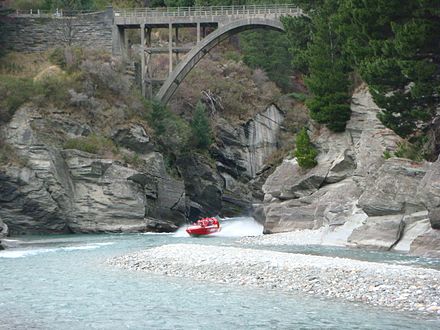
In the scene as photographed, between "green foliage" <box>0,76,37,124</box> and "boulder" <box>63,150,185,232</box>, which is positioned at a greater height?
"green foliage" <box>0,76,37,124</box>

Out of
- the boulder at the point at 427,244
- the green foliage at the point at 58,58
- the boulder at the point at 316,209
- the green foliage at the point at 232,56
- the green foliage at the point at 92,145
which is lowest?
the boulder at the point at 427,244

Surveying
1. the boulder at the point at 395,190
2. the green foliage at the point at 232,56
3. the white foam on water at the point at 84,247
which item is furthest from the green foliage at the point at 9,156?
the green foliage at the point at 232,56

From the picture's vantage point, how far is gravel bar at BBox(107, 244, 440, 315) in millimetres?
20047

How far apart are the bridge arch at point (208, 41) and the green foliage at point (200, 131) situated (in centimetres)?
383

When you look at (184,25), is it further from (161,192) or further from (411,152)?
(411,152)

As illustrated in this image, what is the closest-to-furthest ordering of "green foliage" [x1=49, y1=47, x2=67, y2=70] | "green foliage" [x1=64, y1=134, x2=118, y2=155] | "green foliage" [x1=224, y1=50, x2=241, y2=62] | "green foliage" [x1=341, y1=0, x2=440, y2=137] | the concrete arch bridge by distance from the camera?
"green foliage" [x1=341, y1=0, x2=440, y2=137] < "green foliage" [x1=64, y1=134, x2=118, y2=155] < the concrete arch bridge < "green foliage" [x1=49, y1=47, x2=67, y2=70] < "green foliage" [x1=224, y1=50, x2=241, y2=62]

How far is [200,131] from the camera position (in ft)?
216

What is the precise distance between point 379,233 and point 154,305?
52.4 feet

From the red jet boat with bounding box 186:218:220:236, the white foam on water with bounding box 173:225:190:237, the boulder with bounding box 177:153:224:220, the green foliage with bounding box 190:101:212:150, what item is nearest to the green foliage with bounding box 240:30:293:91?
the green foliage with bounding box 190:101:212:150

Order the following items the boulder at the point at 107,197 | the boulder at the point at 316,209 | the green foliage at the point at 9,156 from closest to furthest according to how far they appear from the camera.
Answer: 1. the boulder at the point at 316,209
2. the green foliage at the point at 9,156
3. the boulder at the point at 107,197

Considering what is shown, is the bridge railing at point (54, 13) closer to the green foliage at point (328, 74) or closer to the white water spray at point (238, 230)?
the white water spray at point (238, 230)

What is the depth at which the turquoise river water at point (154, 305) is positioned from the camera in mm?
17641

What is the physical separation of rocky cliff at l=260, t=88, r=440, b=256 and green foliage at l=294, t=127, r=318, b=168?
0.50 meters

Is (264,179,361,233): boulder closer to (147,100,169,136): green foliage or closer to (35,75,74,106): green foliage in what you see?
(147,100,169,136): green foliage
